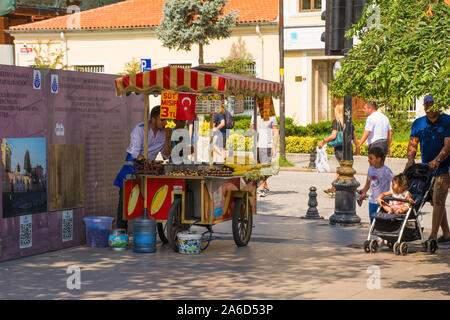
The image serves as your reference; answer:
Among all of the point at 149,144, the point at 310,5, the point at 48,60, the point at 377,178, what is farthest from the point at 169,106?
the point at 310,5

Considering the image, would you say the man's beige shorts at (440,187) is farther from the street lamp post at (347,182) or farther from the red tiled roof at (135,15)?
the red tiled roof at (135,15)

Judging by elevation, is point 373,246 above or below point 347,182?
below

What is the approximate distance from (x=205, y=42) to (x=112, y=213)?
28.7 m

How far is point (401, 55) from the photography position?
26.9 feet

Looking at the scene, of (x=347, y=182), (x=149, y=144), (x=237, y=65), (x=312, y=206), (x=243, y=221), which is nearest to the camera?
(x=243, y=221)

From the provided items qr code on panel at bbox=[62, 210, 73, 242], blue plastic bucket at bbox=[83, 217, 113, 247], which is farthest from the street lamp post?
qr code on panel at bbox=[62, 210, 73, 242]

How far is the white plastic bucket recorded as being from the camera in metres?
10.9

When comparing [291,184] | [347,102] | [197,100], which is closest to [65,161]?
[197,100]

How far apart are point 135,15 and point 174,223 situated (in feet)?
117

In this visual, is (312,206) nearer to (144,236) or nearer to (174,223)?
(174,223)

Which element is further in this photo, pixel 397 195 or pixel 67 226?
pixel 67 226

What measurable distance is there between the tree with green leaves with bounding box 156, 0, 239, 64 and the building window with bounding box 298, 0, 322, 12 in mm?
3271

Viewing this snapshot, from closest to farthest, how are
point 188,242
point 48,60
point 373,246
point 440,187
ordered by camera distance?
point 188,242
point 373,246
point 440,187
point 48,60

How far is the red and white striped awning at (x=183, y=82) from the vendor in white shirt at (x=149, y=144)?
0.63m
